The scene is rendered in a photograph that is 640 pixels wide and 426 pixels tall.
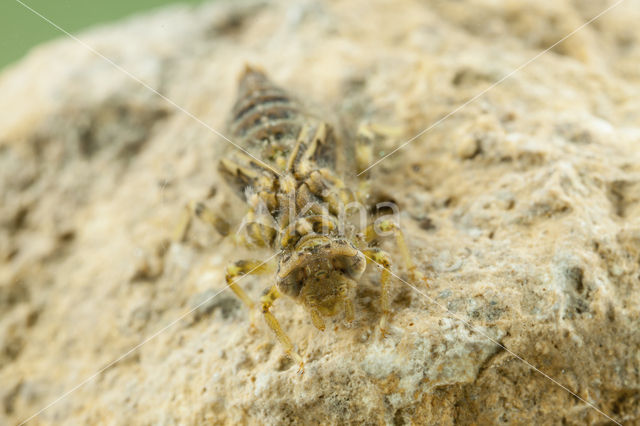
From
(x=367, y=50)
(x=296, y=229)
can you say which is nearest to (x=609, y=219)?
(x=296, y=229)

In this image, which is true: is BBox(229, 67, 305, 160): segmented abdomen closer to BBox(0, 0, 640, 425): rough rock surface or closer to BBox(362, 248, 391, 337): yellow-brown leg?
BBox(0, 0, 640, 425): rough rock surface

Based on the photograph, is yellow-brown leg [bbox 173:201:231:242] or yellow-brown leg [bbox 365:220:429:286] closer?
yellow-brown leg [bbox 365:220:429:286]

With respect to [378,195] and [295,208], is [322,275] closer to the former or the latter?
[295,208]

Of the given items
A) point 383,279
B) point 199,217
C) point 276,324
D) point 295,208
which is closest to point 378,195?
point 295,208

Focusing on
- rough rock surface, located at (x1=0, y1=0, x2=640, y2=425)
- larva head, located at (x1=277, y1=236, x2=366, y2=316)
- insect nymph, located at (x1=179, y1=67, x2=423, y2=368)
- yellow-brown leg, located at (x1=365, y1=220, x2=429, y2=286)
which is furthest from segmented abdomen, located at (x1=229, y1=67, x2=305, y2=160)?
larva head, located at (x1=277, y1=236, x2=366, y2=316)

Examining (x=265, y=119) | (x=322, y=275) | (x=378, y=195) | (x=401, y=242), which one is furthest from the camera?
(x=265, y=119)

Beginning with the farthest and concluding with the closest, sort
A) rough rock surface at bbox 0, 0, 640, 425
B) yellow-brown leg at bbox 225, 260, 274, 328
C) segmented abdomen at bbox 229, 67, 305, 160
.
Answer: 1. segmented abdomen at bbox 229, 67, 305, 160
2. yellow-brown leg at bbox 225, 260, 274, 328
3. rough rock surface at bbox 0, 0, 640, 425

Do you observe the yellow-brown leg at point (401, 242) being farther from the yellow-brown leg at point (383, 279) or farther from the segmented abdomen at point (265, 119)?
the segmented abdomen at point (265, 119)
